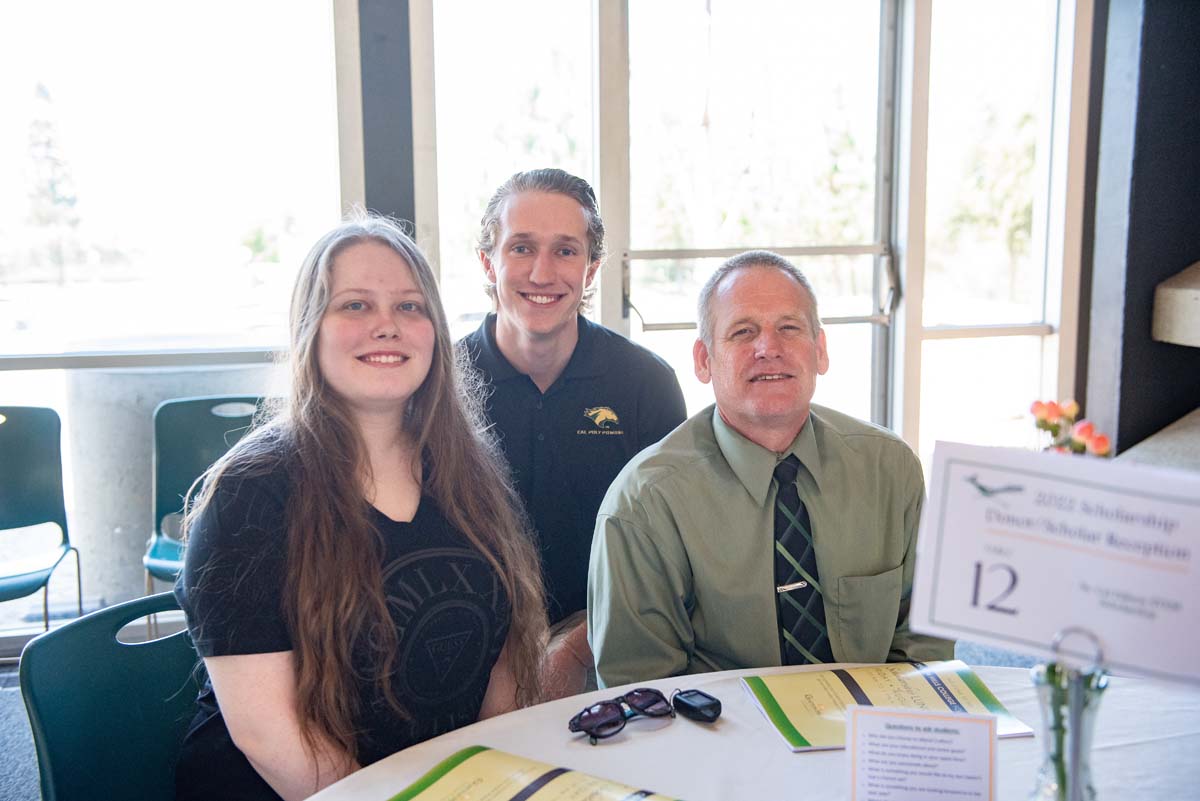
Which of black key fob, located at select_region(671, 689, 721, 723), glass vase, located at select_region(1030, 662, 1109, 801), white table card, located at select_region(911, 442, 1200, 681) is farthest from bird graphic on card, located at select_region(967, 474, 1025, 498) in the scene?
black key fob, located at select_region(671, 689, 721, 723)

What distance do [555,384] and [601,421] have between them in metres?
0.15

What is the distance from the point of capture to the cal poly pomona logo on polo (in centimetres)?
238

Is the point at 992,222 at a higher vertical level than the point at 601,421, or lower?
higher

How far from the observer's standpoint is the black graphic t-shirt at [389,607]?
54.8 inches

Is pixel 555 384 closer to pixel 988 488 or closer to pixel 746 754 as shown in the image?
pixel 746 754

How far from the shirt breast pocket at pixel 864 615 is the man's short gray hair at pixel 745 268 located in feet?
1.66

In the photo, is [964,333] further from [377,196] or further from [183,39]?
[183,39]

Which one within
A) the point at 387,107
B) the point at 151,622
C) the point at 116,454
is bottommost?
the point at 151,622

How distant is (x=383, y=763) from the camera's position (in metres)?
1.21

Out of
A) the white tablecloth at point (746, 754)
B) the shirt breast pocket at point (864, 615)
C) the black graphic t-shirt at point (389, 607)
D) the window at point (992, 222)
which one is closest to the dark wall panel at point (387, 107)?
the window at point (992, 222)

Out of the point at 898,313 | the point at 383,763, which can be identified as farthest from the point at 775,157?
the point at 383,763

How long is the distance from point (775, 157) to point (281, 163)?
1960mm

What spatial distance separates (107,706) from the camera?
1433 millimetres

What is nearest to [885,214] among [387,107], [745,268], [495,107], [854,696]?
[495,107]
